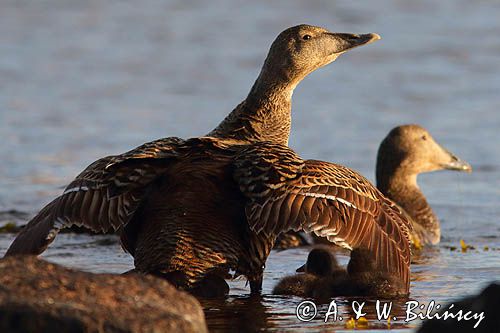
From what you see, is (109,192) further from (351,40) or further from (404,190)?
(404,190)

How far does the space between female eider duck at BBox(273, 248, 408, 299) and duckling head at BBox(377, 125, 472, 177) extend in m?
4.15

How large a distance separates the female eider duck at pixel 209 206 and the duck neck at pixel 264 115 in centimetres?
92

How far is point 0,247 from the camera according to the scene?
10250mm

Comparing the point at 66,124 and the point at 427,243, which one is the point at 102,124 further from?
the point at 427,243

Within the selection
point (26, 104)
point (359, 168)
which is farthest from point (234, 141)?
point (26, 104)

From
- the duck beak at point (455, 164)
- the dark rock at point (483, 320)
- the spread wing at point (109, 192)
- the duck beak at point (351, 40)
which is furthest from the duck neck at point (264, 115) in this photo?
the duck beak at point (455, 164)

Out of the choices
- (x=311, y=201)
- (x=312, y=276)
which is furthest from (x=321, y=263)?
(x=311, y=201)

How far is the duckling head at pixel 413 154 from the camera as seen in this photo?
41.7ft

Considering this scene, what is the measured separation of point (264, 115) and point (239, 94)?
A: 25.6ft

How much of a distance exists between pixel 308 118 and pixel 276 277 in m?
6.77

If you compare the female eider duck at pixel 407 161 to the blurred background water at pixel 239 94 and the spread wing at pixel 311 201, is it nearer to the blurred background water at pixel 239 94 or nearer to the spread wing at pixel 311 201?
the blurred background water at pixel 239 94

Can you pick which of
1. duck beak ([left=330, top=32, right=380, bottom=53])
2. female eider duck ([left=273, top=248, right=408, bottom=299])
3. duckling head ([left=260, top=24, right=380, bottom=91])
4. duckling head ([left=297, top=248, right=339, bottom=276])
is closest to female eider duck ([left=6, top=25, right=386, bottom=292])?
female eider duck ([left=273, top=248, right=408, bottom=299])

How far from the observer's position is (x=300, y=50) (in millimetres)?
9422

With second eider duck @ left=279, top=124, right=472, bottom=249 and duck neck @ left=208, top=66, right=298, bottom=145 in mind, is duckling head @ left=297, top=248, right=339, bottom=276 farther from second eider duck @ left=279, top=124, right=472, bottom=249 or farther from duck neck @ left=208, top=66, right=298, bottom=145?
second eider duck @ left=279, top=124, right=472, bottom=249
